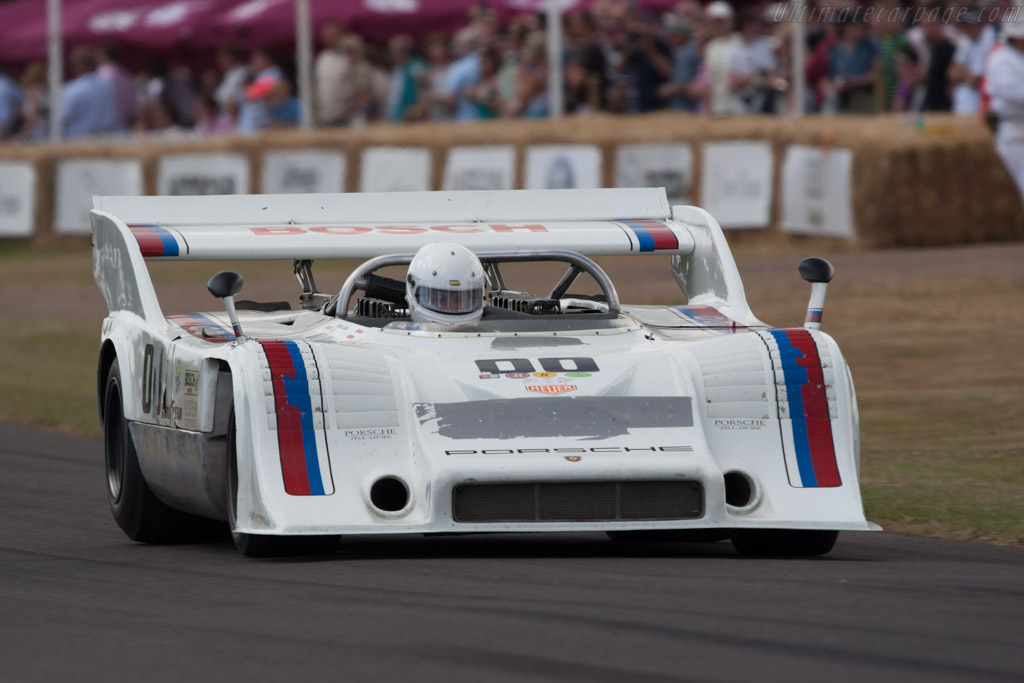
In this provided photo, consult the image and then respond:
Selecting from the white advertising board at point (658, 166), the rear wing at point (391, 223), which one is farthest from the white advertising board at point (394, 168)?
the rear wing at point (391, 223)

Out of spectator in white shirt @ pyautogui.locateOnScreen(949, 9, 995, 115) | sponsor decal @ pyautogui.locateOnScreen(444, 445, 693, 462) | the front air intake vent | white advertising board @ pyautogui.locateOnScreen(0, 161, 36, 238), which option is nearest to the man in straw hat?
spectator in white shirt @ pyautogui.locateOnScreen(949, 9, 995, 115)

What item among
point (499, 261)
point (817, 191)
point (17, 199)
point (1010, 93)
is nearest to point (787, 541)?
point (499, 261)

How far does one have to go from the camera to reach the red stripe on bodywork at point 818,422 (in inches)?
285

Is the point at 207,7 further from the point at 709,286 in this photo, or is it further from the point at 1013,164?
the point at 709,286

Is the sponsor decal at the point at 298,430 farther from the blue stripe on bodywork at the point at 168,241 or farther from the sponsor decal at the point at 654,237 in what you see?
the sponsor decal at the point at 654,237

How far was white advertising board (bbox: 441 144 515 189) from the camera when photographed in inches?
922

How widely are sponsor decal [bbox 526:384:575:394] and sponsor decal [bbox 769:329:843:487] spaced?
2.56 feet

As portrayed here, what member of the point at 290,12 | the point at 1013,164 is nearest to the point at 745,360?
the point at 1013,164

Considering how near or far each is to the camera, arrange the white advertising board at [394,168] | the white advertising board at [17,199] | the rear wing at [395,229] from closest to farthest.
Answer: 1. the rear wing at [395,229]
2. the white advertising board at [394,168]
3. the white advertising board at [17,199]

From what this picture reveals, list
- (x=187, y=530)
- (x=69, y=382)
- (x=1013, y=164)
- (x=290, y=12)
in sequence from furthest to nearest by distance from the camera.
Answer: (x=290, y=12) < (x=1013, y=164) < (x=69, y=382) < (x=187, y=530)

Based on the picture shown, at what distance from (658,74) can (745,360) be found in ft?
53.1

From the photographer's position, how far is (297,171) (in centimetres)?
2516

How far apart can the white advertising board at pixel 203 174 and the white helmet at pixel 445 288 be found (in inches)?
692

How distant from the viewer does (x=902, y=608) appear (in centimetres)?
594
